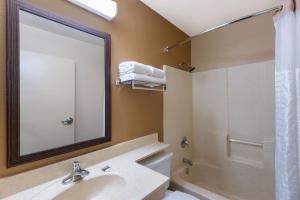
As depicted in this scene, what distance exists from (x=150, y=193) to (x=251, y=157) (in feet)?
5.38

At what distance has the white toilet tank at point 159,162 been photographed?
133cm

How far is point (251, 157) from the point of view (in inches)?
74.4

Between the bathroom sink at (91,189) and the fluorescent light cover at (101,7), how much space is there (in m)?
1.15

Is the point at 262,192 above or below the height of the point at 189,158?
below

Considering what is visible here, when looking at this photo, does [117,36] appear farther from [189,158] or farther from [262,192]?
[262,192]

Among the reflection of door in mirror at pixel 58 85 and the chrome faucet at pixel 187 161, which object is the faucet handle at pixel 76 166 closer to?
the reflection of door in mirror at pixel 58 85

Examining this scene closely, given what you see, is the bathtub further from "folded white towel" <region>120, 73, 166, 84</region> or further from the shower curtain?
"folded white towel" <region>120, 73, 166, 84</region>

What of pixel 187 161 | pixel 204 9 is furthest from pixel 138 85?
pixel 187 161

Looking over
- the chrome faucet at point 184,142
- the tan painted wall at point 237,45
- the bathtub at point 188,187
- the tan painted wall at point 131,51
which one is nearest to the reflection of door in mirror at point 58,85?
the tan painted wall at point 131,51

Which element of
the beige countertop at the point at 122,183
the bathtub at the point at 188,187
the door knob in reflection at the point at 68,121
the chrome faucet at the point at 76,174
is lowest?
the bathtub at the point at 188,187

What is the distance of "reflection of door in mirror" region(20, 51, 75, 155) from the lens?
88 centimetres

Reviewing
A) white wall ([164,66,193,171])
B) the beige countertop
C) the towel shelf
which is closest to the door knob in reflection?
the beige countertop

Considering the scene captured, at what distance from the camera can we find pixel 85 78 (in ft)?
3.87

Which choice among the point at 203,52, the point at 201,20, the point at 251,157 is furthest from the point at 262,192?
the point at 201,20
